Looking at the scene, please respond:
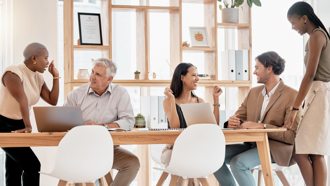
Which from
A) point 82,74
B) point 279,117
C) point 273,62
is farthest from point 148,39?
point 279,117

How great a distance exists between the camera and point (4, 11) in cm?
412

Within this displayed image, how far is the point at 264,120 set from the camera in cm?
310

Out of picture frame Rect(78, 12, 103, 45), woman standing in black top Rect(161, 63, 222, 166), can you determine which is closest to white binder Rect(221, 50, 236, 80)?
woman standing in black top Rect(161, 63, 222, 166)

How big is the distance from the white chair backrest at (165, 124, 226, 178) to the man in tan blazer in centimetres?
41

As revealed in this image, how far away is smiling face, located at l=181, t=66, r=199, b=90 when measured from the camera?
3500mm

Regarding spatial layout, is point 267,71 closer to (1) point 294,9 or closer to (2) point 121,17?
(1) point 294,9

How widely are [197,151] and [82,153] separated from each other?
2.43 ft

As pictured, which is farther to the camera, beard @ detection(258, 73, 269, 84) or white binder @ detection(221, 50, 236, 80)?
white binder @ detection(221, 50, 236, 80)

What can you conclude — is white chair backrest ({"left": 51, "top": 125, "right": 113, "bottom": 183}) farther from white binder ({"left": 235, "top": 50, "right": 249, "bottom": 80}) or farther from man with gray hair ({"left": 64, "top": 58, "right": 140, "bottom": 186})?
white binder ({"left": 235, "top": 50, "right": 249, "bottom": 80})

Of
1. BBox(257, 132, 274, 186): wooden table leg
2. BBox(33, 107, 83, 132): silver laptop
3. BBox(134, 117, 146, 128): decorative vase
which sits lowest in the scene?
BBox(257, 132, 274, 186): wooden table leg

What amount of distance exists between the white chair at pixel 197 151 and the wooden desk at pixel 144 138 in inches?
3.1

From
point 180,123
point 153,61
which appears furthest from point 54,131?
point 153,61

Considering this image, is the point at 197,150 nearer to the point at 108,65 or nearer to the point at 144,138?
the point at 144,138

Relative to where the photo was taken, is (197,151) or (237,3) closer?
(197,151)
